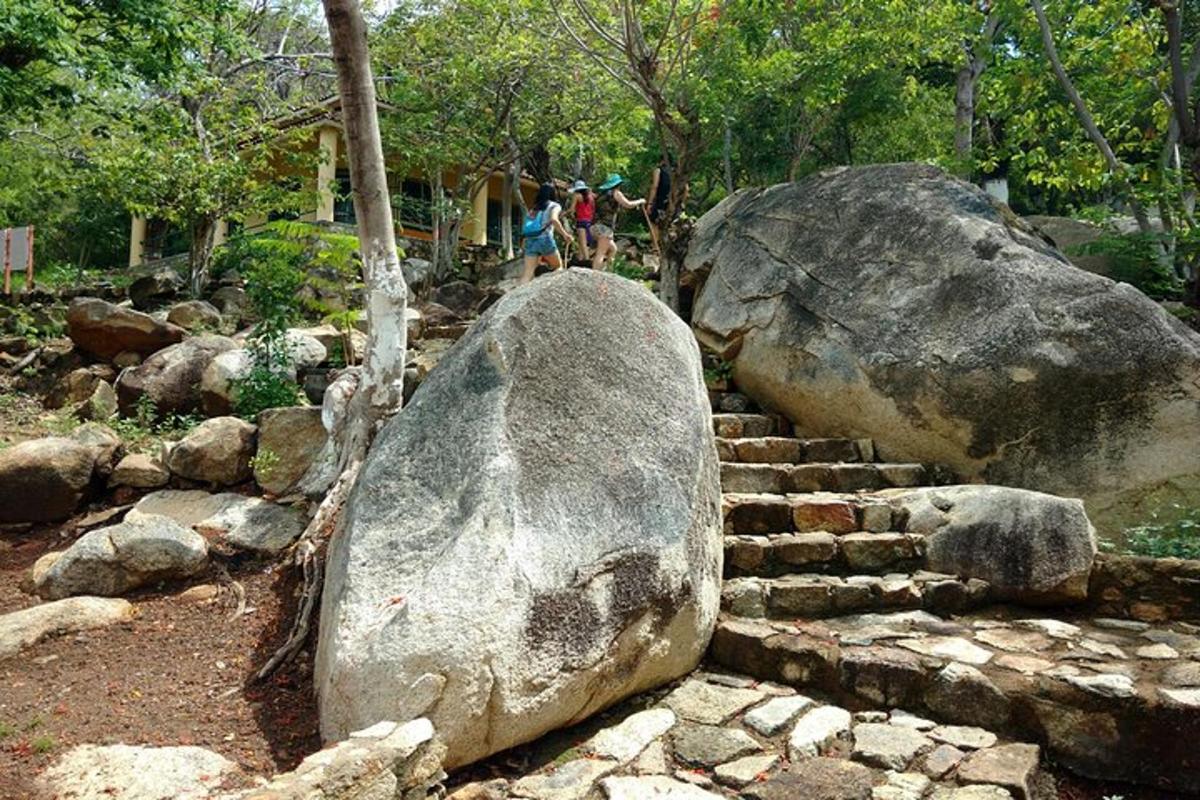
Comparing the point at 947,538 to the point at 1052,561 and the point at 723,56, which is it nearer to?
the point at 1052,561

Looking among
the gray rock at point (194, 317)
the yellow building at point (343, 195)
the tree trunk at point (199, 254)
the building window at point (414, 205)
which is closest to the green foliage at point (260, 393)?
the gray rock at point (194, 317)

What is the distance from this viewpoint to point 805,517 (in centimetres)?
556

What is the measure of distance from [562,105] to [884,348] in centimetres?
1208

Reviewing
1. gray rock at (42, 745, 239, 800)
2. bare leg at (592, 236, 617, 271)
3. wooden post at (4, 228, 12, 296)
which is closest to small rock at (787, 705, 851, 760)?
gray rock at (42, 745, 239, 800)

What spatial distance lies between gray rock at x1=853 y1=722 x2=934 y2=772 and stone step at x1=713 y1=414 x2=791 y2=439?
351 cm

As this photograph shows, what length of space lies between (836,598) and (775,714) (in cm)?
109

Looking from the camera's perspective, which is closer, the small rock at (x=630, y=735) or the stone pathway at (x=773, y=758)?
the stone pathway at (x=773, y=758)

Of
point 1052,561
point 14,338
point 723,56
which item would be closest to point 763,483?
point 1052,561

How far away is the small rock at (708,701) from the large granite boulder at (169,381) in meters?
6.37

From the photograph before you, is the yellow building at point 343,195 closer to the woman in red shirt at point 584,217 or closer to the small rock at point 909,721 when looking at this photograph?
the woman in red shirt at point 584,217

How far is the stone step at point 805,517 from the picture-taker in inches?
218

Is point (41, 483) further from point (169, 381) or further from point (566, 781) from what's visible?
point (566, 781)

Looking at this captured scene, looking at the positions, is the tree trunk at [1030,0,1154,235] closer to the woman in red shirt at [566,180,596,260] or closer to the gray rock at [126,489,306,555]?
A: the woman in red shirt at [566,180,596,260]

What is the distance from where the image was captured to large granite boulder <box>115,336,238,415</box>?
860cm
